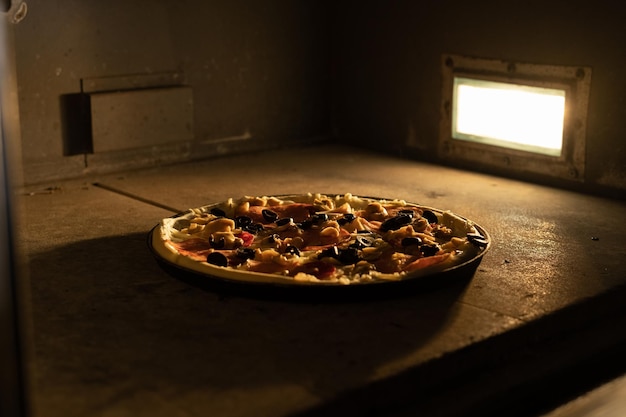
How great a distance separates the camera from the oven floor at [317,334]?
2.30 metres

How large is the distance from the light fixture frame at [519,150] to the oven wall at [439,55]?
0.14ft

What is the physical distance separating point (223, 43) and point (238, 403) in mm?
3555

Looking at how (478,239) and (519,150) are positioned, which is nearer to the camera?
(478,239)

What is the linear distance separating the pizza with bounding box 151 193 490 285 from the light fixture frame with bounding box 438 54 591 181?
1317 millimetres

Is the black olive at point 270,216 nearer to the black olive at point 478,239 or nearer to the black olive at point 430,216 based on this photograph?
the black olive at point 430,216

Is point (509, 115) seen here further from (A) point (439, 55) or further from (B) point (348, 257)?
(B) point (348, 257)

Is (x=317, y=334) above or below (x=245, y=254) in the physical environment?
below

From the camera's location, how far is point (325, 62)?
5941 mm

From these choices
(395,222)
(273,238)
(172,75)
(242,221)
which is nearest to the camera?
(273,238)

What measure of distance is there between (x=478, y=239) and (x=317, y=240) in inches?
23.7

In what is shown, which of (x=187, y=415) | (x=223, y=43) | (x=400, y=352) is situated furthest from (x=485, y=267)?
(x=223, y=43)

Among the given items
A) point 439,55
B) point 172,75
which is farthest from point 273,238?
point 439,55

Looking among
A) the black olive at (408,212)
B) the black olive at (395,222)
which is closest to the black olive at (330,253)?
the black olive at (395,222)

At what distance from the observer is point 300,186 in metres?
4.68
